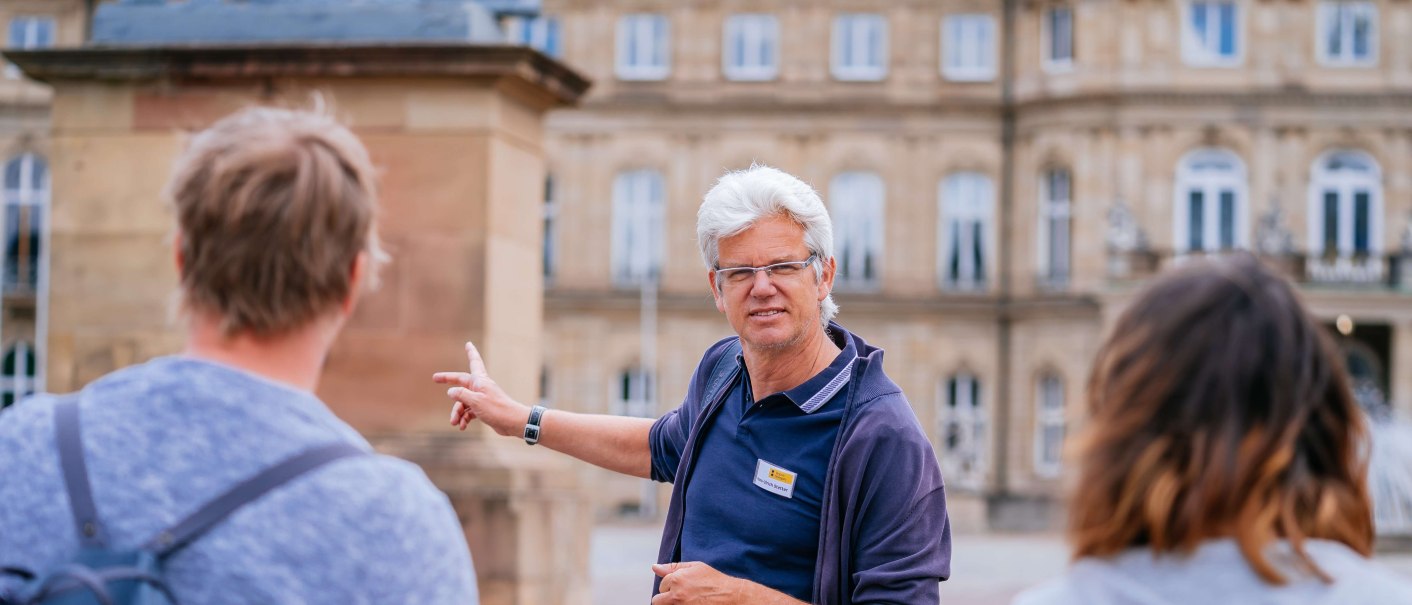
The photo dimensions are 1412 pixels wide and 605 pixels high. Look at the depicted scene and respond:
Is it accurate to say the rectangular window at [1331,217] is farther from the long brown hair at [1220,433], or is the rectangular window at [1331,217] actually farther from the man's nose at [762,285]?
the long brown hair at [1220,433]

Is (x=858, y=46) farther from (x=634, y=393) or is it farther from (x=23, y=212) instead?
(x=23, y=212)

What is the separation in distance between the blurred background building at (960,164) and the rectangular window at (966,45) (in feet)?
0.15

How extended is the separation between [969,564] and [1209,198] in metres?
16.7

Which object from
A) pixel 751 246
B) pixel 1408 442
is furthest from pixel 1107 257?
pixel 751 246

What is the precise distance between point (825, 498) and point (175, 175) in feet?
4.80

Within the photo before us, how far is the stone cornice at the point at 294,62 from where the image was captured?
6797 mm

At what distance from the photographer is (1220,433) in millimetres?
1928

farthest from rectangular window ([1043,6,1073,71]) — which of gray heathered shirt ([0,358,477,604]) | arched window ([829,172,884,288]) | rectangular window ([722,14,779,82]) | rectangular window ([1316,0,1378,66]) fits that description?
gray heathered shirt ([0,358,477,604])

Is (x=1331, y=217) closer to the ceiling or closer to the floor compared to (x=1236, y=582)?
closer to the ceiling

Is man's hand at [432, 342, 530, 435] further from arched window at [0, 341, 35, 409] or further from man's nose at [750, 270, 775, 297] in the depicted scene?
arched window at [0, 341, 35, 409]

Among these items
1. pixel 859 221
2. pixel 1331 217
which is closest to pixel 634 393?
pixel 859 221

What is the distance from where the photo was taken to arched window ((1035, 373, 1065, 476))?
38062mm

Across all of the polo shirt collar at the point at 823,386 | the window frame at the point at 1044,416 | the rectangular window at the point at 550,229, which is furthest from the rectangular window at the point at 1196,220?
the polo shirt collar at the point at 823,386

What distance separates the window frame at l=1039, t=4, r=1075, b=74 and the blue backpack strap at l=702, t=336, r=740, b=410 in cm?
3512
